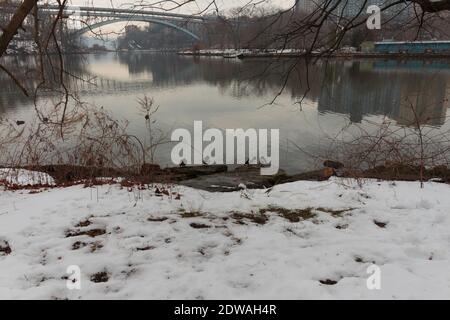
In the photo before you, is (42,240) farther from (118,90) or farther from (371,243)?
(118,90)

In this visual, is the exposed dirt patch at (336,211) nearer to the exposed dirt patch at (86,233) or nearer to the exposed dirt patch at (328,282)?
the exposed dirt patch at (328,282)

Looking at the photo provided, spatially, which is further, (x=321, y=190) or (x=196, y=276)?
(x=321, y=190)

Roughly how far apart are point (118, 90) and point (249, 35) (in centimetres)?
1895

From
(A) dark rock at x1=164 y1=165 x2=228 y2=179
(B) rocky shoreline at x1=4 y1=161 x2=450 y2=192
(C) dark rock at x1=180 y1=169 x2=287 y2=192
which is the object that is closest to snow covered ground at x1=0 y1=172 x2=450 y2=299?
(B) rocky shoreline at x1=4 y1=161 x2=450 y2=192

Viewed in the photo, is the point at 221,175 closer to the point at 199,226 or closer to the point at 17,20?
the point at 199,226

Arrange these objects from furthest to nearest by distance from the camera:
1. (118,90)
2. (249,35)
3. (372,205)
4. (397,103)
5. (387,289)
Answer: (118,90) → (397,103) → (249,35) → (372,205) → (387,289)

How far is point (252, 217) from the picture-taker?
4008 mm

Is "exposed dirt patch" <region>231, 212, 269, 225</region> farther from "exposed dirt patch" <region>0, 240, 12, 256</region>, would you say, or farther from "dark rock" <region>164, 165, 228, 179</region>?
"dark rock" <region>164, 165, 228, 179</region>

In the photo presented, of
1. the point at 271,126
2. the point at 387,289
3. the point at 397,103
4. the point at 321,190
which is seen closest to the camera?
the point at 387,289

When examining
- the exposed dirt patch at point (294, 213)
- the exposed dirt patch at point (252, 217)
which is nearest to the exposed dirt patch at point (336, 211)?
the exposed dirt patch at point (294, 213)

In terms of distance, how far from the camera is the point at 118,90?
22016 mm

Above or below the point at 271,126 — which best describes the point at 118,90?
above

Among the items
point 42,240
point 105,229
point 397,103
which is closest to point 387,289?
point 105,229

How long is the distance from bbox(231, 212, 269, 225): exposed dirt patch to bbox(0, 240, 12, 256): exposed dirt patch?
2.22 m
